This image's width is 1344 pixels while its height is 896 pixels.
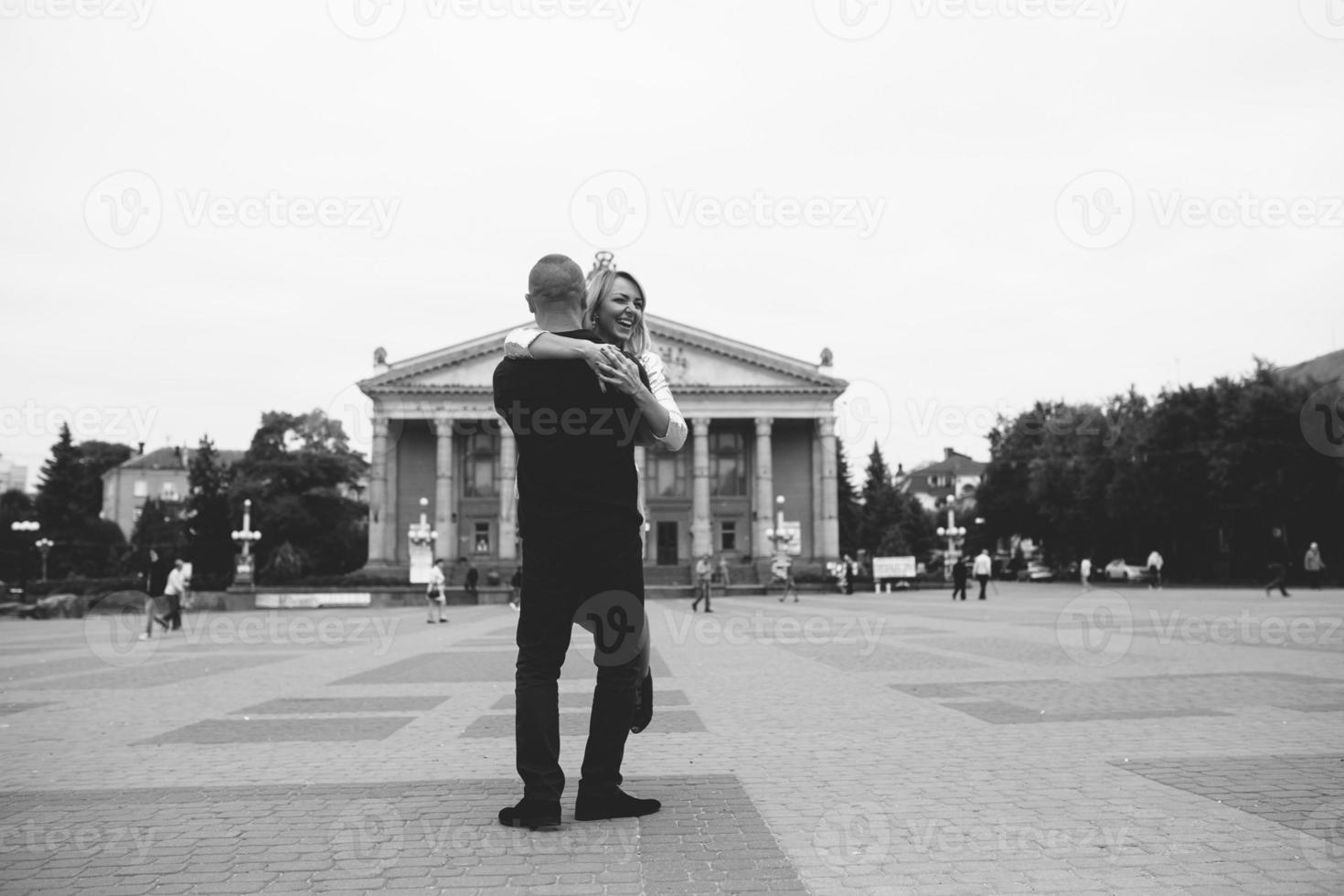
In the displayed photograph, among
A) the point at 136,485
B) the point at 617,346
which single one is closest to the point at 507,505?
the point at 617,346

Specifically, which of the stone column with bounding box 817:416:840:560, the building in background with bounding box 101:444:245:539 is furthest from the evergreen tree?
the stone column with bounding box 817:416:840:560

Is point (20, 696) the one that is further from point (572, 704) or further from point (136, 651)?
point (136, 651)

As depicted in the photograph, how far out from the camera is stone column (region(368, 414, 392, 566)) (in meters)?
68.0

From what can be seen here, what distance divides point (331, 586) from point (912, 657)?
151ft

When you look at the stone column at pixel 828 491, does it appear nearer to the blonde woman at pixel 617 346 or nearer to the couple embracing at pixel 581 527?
the blonde woman at pixel 617 346

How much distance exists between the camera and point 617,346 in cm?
482

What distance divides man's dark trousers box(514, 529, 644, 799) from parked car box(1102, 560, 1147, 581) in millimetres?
60871

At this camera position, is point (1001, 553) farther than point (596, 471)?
Yes

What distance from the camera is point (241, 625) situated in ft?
91.9

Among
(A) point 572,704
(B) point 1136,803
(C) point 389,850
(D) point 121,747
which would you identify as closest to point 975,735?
(B) point 1136,803

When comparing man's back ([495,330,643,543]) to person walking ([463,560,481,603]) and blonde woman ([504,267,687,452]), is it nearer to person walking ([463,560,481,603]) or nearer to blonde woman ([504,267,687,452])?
blonde woman ([504,267,687,452])

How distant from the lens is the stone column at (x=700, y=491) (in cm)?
6938

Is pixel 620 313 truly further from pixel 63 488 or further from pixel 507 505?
pixel 63 488

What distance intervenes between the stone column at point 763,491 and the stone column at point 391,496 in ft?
76.1
